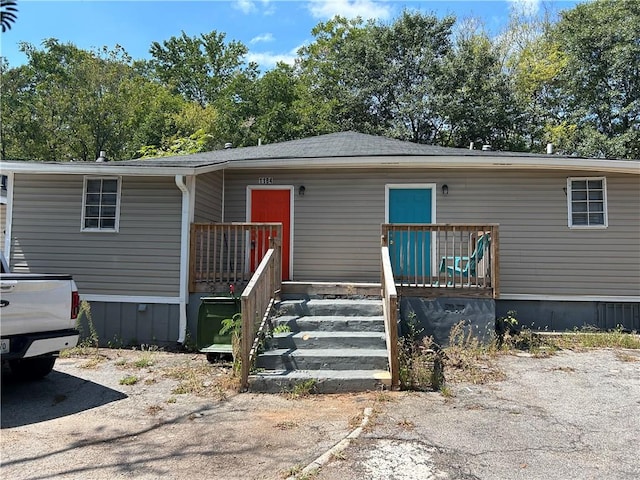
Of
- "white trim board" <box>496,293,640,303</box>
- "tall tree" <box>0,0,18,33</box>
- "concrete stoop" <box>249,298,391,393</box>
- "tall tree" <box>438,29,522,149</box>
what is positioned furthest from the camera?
"tall tree" <box>438,29,522,149</box>

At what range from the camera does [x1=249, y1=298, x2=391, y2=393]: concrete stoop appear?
4.95m

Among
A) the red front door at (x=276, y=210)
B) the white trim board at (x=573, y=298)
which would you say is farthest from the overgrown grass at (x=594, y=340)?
the red front door at (x=276, y=210)

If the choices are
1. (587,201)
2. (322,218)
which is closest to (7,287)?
(322,218)

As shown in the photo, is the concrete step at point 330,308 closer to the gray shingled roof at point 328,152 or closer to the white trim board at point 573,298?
the gray shingled roof at point 328,152

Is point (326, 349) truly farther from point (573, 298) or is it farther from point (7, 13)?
point (573, 298)

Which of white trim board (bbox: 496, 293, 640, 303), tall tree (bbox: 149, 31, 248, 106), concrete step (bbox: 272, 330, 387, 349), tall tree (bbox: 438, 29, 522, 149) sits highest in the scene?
tall tree (bbox: 149, 31, 248, 106)

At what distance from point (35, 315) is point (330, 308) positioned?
360 centimetres

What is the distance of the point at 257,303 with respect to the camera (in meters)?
5.58

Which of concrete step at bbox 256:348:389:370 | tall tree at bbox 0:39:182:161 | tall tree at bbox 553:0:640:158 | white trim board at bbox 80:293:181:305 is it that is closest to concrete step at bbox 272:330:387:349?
concrete step at bbox 256:348:389:370

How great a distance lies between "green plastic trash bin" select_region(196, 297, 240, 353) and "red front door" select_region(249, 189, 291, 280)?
2.35 metres

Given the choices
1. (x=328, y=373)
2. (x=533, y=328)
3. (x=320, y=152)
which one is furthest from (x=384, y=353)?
(x=320, y=152)

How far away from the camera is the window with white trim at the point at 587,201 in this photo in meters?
8.11

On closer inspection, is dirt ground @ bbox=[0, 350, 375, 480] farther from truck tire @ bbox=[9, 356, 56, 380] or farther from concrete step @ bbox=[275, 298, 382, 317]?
concrete step @ bbox=[275, 298, 382, 317]

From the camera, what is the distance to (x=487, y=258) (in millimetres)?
6859
